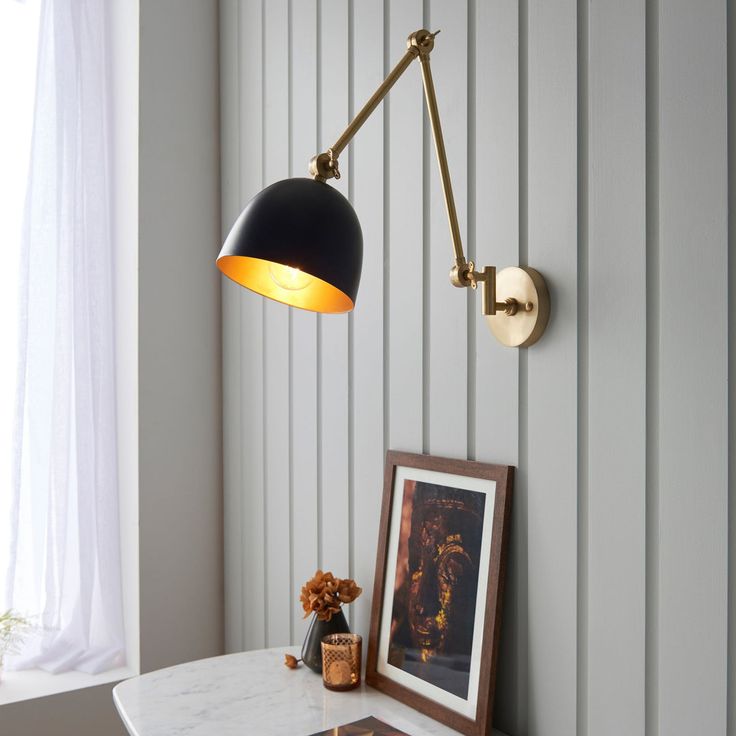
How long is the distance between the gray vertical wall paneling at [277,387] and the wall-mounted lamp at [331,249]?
56 centimetres

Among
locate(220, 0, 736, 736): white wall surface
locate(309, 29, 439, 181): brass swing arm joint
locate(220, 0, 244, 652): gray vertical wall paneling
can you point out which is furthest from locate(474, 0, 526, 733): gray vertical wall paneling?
locate(220, 0, 244, 652): gray vertical wall paneling

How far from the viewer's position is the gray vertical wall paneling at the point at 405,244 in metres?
1.38

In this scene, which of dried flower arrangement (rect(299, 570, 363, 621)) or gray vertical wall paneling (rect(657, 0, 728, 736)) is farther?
dried flower arrangement (rect(299, 570, 363, 621))

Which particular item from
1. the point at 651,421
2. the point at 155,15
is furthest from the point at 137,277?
the point at 651,421

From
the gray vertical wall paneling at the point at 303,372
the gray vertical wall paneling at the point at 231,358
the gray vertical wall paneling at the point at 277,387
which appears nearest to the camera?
the gray vertical wall paneling at the point at 303,372

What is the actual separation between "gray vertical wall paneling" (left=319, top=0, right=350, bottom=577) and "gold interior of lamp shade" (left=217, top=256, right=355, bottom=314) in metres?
0.33

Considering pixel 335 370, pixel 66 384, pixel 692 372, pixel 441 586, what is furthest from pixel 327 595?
pixel 66 384

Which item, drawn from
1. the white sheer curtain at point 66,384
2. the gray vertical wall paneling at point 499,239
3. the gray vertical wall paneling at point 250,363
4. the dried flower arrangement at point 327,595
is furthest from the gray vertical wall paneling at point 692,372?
the white sheer curtain at point 66,384

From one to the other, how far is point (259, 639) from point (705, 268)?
140cm

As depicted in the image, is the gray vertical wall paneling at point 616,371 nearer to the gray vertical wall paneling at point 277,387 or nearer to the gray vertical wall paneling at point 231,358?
the gray vertical wall paneling at point 277,387

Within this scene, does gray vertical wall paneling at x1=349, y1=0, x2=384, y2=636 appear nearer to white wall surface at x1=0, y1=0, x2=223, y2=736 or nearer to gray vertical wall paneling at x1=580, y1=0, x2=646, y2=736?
gray vertical wall paneling at x1=580, y1=0, x2=646, y2=736

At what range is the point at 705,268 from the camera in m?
0.90

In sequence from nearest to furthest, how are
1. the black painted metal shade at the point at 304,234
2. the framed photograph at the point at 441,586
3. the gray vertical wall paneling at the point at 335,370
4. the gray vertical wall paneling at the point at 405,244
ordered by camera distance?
1. the black painted metal shade at the point at 304,234
2. the framed photograph at the point at 441,586
3. the gray vertical wall paneling at the point at 405,244
4. the gray vertical wall paneling at the point at 335,370

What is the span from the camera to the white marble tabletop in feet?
4.00
